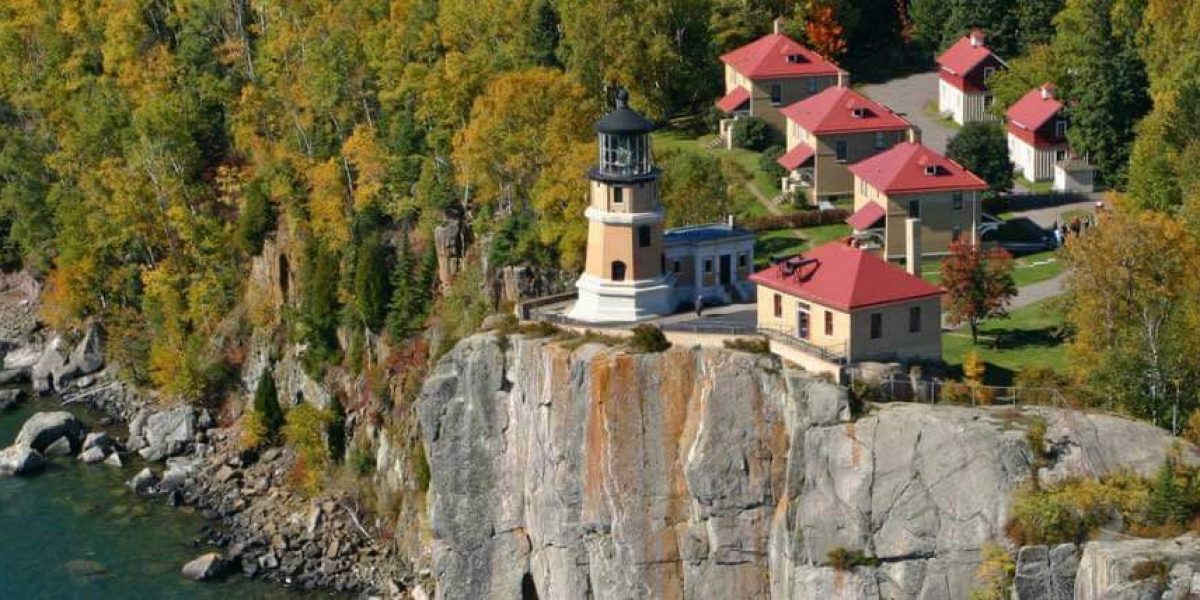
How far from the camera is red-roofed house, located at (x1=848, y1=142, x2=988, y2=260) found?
80062 mm

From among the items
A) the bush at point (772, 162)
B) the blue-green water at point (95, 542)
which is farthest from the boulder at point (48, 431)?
the bush at point (772, 162)

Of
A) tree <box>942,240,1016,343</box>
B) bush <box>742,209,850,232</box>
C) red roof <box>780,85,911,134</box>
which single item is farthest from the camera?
red roof <box>780,85,911,134</box>

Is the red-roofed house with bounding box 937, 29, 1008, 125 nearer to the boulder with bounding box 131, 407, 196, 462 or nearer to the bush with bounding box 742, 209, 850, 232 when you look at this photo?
the bush with bounding box 742, 209, 850, 232

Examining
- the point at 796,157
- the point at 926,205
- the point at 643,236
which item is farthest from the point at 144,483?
the point at 926,205

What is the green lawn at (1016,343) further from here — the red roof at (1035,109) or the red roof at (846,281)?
the red roof at (1035,109)

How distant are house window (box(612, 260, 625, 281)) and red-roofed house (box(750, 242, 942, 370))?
20.3 ft

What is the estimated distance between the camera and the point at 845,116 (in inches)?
3509

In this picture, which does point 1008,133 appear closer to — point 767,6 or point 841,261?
point 767,6

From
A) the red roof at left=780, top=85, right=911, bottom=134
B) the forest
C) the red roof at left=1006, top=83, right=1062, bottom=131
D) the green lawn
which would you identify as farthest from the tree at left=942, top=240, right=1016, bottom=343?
the red roof at left=1006, top=83, right=1062, bottom=131

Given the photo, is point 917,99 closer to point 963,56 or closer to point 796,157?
point 963,56

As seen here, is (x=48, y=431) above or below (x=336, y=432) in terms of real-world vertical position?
below

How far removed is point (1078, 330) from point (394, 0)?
154ft

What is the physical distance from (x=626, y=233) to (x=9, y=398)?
137ft

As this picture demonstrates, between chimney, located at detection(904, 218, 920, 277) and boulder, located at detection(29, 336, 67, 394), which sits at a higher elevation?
chimney, located at detection(904, 218, 920, 277)
